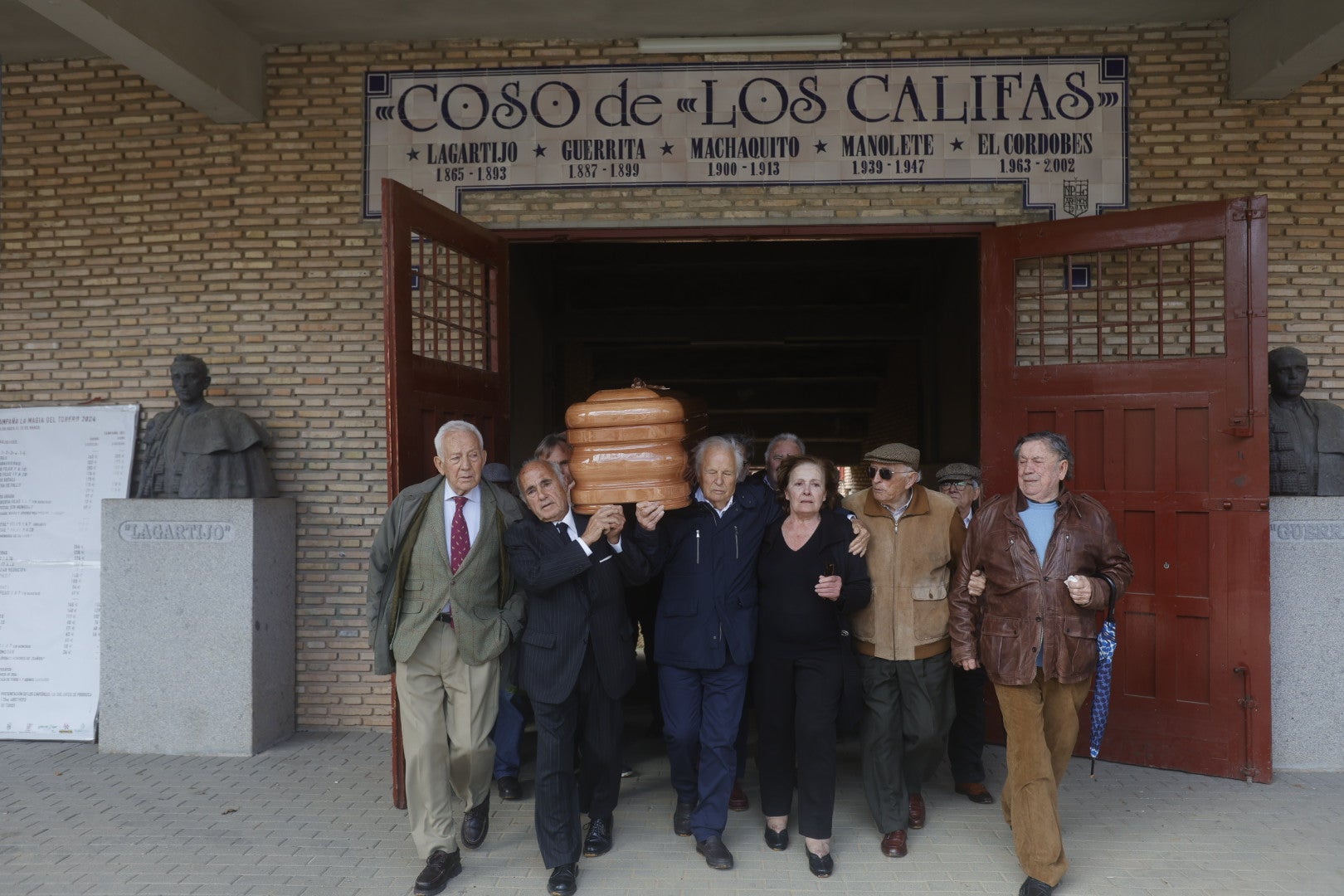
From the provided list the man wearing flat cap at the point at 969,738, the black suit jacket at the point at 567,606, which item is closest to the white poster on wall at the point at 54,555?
the black suit jacket at the point at 567,606

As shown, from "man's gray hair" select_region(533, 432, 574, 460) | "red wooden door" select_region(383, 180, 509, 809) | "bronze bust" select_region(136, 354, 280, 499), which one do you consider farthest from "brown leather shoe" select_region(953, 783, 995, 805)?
"bronze bust" select_region(136, 354, 280, 499)

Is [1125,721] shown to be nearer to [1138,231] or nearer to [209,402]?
[1138,231]

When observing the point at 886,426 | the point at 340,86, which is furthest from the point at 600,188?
the point at 886,426

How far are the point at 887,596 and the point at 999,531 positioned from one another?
1.97 ft

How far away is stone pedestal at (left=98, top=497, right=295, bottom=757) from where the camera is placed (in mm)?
5504

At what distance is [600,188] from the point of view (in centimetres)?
593

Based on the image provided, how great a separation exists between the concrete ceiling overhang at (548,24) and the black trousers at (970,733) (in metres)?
3.86

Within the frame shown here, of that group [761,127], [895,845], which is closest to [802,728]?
[895,845]

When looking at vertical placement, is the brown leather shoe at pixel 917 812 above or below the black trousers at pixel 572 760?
below

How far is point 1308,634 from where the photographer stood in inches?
205

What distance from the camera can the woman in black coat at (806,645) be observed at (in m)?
3.98

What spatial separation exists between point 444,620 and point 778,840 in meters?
1.77

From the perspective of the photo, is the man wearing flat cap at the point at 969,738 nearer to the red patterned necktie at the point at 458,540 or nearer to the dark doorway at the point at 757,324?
the red patterned necktie at the point at 458,540

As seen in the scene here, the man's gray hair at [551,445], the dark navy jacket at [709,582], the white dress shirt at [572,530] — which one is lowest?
the dark navy jacket at [709,582]
